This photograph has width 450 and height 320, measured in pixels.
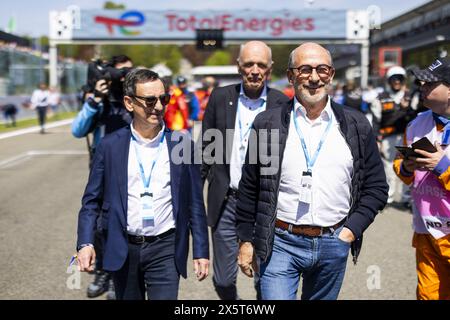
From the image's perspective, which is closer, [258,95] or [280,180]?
[280,180]

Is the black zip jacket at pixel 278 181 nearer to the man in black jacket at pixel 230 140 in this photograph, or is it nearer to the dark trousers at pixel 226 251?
the man in black jacket at pixel 230 140

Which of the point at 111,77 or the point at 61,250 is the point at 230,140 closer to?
the point at 111,77

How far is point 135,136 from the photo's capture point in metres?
3.27

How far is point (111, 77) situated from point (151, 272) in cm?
175

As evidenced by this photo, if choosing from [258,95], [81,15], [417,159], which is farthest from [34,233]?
[81,15]

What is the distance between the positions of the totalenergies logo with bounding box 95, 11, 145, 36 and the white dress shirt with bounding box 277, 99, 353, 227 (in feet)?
88.3

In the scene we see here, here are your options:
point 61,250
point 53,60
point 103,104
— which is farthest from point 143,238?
point 53,60

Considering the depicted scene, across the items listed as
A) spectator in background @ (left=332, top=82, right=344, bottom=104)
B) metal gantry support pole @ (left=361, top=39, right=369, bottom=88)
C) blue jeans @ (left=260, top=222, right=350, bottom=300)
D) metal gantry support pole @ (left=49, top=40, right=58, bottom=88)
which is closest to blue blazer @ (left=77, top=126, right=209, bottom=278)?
blue jeans @ (left=260, top=222, right=350, bottom=300)

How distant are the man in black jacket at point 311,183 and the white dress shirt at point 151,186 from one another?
47 cm

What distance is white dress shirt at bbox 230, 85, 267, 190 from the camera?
4.11 m

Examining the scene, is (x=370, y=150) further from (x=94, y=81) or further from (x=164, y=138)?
(x=94, y=81)

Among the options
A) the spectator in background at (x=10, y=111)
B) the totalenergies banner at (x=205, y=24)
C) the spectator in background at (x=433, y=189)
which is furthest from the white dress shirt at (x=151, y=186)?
the totalenergies banner at (x=205, y=24)

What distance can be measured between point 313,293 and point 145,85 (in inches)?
60.3

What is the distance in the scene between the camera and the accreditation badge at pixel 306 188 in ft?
9.79
